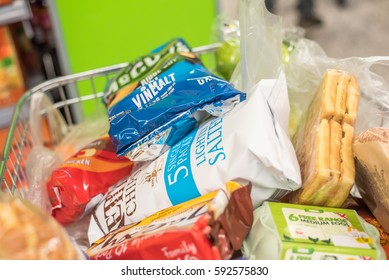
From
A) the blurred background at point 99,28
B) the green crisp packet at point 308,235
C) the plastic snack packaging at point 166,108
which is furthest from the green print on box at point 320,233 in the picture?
the blurred background at point 99,28

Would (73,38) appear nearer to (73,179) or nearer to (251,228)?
(73,179)

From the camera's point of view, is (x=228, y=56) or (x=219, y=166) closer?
(x=219, y=166)

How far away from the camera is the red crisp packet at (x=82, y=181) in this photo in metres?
0.92

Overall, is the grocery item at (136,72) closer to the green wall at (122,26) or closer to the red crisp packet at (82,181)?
the red crisp packet at (82,181)

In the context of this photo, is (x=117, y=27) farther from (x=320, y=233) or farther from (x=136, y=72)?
(x=320, y=233)

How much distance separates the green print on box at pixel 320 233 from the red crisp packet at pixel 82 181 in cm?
35

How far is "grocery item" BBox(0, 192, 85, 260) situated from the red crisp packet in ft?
1.13

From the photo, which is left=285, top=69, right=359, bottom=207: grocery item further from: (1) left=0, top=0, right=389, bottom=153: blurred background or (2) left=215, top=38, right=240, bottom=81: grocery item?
(1) left=0, top=0, right=389, bottom=153: blurred background

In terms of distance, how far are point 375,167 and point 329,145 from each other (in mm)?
77

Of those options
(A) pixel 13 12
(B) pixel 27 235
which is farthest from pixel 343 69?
(A) pixel 13 12

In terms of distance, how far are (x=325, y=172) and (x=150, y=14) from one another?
4.68ft

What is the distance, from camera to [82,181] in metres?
0.93

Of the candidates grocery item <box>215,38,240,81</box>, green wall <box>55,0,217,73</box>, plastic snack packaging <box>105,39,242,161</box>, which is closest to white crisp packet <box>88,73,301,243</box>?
plastic snack packaging <box>105,39,242,161</box>

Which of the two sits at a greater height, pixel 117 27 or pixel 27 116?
pixel 117 27
